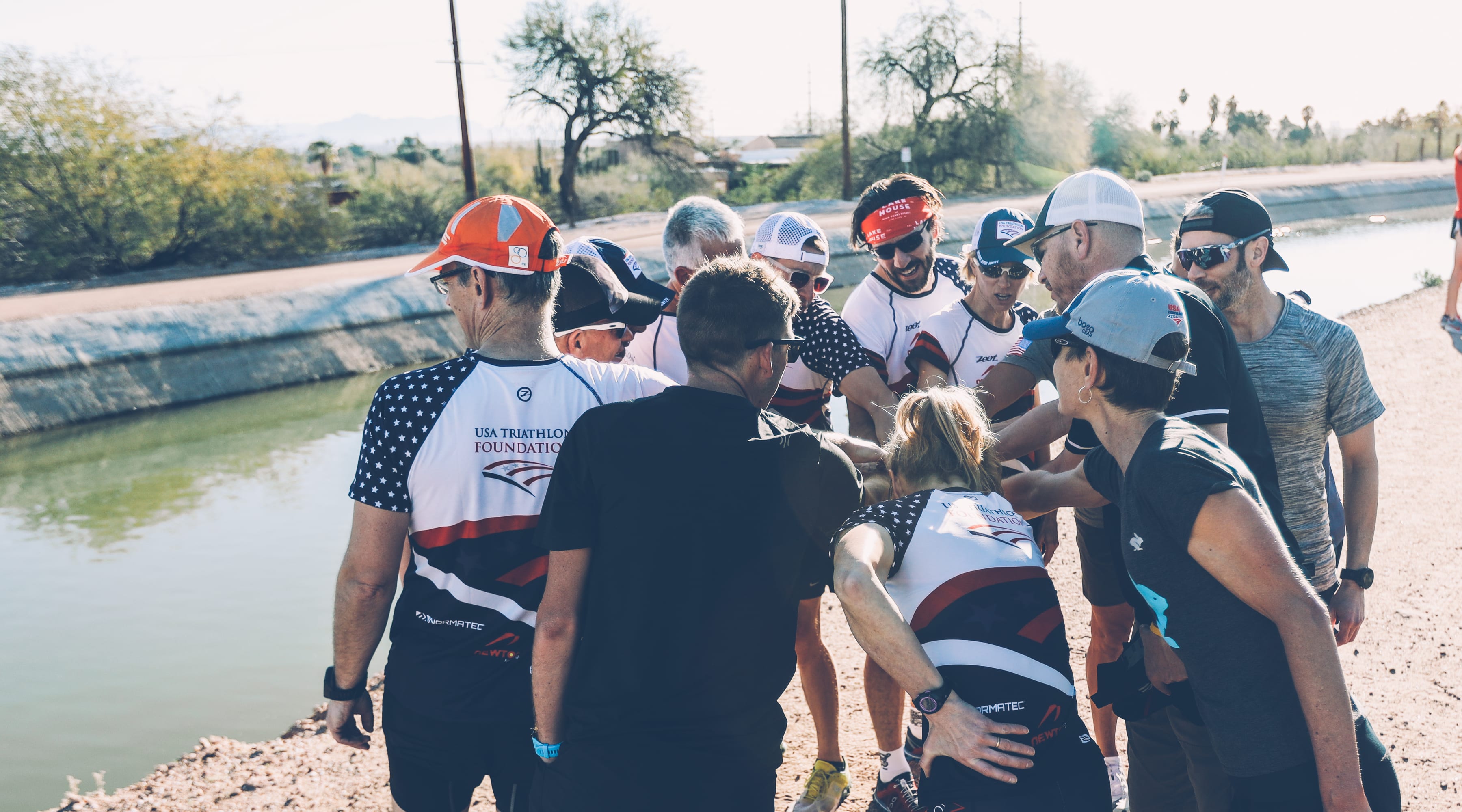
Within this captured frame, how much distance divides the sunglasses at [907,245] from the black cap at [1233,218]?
4.21 ft

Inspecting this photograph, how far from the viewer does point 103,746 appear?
520 cm

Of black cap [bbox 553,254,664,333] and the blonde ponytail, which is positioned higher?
black cap [bbox 553,254,664,333]

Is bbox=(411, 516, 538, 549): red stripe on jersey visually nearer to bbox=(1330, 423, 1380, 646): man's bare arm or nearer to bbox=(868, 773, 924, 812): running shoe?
bbox=(868, 773, 924, 812): running shoe

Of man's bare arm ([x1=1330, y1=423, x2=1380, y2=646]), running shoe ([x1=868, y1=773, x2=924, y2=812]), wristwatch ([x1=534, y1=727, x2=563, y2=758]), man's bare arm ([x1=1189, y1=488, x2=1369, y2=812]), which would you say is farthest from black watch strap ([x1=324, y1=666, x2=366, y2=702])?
man's bare arm ([x1=1330, y1=423, x2=1380, y2=646])

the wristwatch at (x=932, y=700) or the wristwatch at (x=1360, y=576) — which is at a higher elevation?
the wristwatch at (x=932, y=700)

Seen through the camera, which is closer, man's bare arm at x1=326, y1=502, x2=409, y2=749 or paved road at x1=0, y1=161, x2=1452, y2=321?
man's bare arm at x1=326, y1=502, x2=409, y2=749

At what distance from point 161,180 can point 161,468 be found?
12.8 metres

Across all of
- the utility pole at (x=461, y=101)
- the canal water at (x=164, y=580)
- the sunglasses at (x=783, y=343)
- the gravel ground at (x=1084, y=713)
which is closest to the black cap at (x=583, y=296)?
the sunglasses at (x=783, y=343)

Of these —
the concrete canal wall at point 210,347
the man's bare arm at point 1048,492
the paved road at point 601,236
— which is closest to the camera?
the man's bare arm at point 1048,492

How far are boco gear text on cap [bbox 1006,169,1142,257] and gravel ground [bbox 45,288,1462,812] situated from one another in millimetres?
2269

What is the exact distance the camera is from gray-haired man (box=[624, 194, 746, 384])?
150 inches

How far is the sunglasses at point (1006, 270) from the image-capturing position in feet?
12.9

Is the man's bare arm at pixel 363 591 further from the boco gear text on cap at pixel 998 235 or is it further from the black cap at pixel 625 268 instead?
the boco gear text on cap at pixel 998 235

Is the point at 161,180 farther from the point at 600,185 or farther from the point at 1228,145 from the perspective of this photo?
the point at 1228,145
